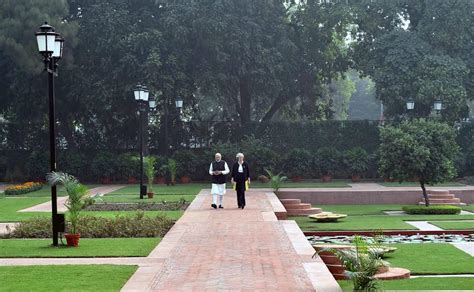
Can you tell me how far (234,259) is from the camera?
511 inches

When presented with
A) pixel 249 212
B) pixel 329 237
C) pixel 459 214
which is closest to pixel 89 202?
pixel 249 212

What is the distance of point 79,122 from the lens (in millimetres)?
43625

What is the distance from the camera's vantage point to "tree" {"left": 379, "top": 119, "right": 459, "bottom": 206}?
90.2 feet

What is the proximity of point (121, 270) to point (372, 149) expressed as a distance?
3255 cm

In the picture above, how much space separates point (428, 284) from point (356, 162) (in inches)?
1115

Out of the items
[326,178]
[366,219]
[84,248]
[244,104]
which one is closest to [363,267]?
[84,248]

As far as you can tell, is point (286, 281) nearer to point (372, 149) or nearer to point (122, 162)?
point (122, 162)

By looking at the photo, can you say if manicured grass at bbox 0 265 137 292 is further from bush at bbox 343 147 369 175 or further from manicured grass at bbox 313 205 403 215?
bush at bbox 343 147 369 175

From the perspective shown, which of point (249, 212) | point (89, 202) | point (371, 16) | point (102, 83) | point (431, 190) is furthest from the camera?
point (371, 16)

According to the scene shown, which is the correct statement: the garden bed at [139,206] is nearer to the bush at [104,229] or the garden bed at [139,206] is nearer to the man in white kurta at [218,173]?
the man in white kurta at [218,173]

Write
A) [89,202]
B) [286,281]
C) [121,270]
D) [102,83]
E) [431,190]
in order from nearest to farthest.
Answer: [286,281] → [121,270] → [89,202] → [431,190] → [102,83]

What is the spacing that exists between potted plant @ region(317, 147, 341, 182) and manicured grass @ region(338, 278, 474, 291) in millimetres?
27769

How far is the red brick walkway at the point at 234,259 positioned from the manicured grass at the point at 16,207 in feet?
15.7

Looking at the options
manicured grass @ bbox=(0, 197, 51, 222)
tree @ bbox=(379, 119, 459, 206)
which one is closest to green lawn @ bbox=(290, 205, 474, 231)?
tree @ bbox=(379, 119, 459, 206)
